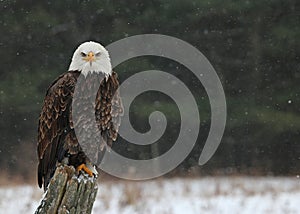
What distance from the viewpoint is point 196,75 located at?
1600cm

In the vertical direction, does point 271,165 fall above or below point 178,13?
below

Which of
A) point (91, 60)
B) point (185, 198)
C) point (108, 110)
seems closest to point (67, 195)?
point (108, 110)

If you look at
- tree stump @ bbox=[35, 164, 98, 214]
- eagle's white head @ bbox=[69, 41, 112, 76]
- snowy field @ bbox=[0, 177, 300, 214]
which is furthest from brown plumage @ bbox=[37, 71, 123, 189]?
snowy field @ bbox=[0, 177, 300, 214]

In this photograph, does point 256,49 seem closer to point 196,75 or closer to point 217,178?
point 196,75

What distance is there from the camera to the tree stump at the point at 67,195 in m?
3.04

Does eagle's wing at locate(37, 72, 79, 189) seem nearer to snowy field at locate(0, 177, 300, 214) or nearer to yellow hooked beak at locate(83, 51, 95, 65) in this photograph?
yellow hooked beak at locate(83, 51, 95, 65)

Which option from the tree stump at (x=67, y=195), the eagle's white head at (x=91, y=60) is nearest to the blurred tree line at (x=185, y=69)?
the eagle's white head at (x=91, y=60)

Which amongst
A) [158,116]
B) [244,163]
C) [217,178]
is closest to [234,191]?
[217,178]

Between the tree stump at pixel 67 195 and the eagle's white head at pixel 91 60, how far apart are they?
2116mm

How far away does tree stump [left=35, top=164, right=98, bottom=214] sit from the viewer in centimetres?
304

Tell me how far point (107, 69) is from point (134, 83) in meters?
10.2

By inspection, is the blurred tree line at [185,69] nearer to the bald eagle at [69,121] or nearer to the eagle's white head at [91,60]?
the eagle's white head at [91,60]

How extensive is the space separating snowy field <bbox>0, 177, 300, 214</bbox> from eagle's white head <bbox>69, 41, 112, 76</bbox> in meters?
4.33

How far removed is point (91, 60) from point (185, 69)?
11.1 m
